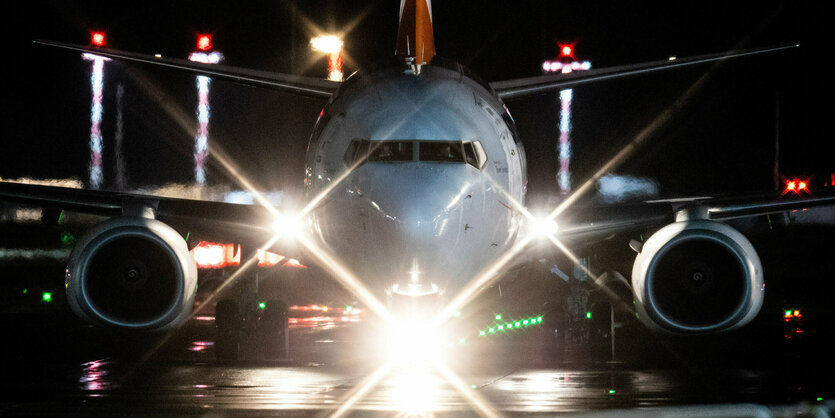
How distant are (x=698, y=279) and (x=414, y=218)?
466 cm

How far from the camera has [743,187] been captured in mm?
15805

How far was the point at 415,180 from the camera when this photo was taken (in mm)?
9961

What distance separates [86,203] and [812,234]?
1309 cm

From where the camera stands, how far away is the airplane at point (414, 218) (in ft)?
33.5

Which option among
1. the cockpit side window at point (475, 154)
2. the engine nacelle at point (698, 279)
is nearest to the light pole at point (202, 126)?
the cockpit side window at point (475, 154)

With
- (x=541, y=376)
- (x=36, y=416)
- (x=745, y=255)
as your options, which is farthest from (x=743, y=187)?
(x=36, y=416)

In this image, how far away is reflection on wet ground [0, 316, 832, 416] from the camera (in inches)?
340

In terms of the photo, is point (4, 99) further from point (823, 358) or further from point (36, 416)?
point (823, 358)

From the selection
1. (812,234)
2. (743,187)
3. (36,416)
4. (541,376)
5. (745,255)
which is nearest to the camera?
(36,416)

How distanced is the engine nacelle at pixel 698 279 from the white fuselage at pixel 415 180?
1984 millimetres

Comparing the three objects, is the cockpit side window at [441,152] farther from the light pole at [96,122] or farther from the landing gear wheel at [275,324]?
the light pole at [96,122]

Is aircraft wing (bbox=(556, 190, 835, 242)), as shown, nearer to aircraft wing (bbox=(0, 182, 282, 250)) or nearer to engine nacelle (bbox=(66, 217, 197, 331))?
aircraft wing (bbox=(0, 182, 282, 250))

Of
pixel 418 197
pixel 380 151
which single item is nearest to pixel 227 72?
pixel 380 151

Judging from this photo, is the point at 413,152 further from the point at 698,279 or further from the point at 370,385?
the point at 698,279
